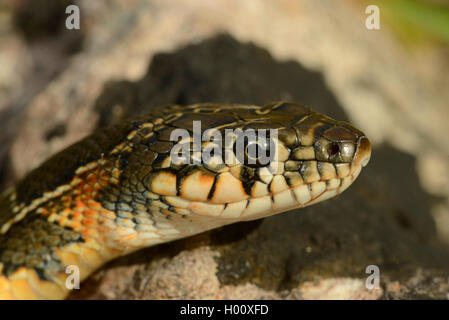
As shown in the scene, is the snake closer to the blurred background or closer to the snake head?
the snake head

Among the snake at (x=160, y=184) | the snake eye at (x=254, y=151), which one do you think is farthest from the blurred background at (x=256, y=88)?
the snake eye at (x=254, y=151)

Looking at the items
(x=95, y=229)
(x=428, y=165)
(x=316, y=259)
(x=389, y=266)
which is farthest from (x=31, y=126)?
(x=428, y=165)

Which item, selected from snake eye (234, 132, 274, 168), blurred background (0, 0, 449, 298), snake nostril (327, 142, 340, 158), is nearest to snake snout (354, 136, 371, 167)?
snake nostril (327, 142, 340, 158)

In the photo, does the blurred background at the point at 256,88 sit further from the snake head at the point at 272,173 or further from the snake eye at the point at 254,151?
the snake eye at the point at 254,151

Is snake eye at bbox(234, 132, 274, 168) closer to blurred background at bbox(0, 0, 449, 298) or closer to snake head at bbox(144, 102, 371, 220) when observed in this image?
snake head at bbox(144, 102, 371, 220)

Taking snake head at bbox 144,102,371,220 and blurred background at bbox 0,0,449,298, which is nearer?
snake head at bbox 144,102,371,220

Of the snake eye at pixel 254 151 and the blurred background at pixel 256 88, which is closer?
the snake eye at pixel 254 151

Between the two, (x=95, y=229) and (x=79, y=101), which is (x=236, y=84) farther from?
(x=95, y=229)
